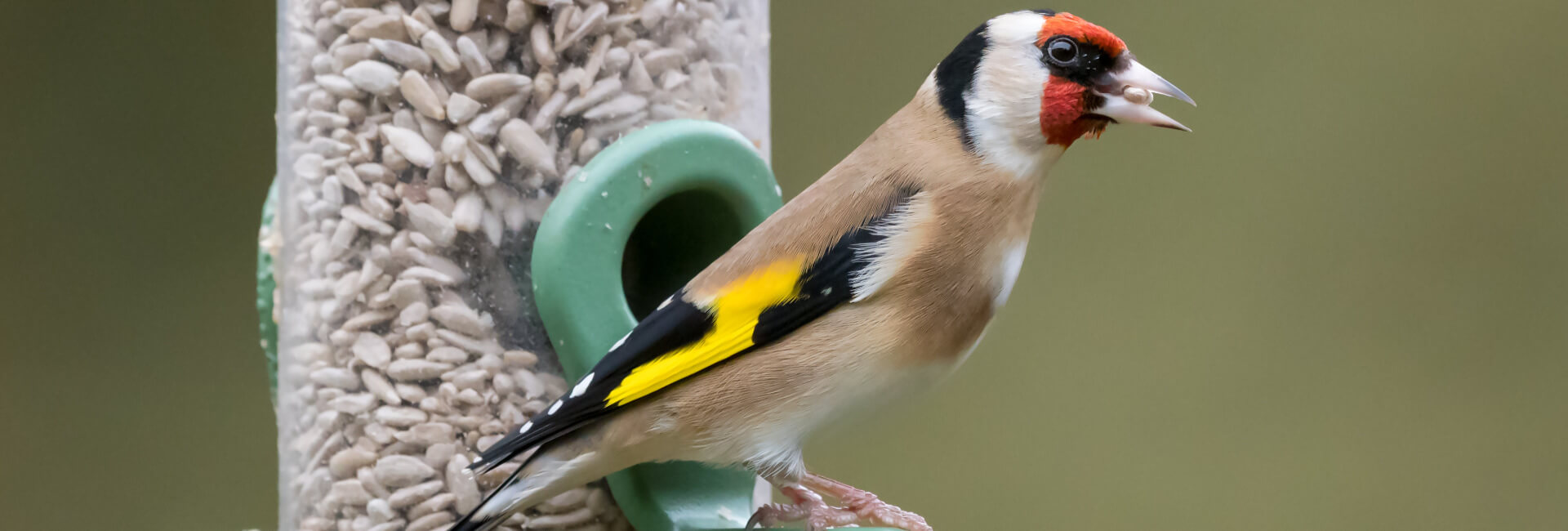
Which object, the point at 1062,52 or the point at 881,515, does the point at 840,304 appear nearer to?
the point at 881,515

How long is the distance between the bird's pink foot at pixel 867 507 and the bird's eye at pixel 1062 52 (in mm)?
587

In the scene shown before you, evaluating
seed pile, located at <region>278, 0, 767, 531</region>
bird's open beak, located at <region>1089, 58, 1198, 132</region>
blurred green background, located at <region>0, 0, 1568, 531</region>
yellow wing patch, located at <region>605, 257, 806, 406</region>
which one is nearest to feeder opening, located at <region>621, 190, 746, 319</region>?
seed pile, located at <region>278, 0, 767, 531</region>

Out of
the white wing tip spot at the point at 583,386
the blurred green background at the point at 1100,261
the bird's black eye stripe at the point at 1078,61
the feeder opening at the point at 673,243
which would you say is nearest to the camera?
the white wing tip spot at the point at 583,386

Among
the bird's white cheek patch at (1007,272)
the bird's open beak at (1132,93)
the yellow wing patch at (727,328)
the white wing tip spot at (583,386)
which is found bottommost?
the white wing tip spot at (583,386)

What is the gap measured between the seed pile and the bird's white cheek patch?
1.75 feet

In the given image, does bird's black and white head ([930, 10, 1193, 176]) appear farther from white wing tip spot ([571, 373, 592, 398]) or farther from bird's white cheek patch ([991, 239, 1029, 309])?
white wing tip spot ([571, 373, 592, 398])

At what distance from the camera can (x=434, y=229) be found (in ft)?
6.05

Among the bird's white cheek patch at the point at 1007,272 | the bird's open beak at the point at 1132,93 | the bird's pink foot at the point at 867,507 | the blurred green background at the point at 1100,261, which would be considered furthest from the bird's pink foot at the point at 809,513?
the blurred green background at the point at 1100,261

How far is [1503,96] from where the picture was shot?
194 inches

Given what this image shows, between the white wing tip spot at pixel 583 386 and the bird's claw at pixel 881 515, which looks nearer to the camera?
the white wing tip spot at pixel 583 386

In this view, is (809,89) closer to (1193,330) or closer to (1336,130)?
(1193,330)

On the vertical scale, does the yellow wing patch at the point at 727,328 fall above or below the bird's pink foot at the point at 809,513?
above

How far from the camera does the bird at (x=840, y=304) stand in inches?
65.8

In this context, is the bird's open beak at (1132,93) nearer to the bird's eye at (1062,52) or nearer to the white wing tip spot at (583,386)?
the bird's eye at (1062,52)
